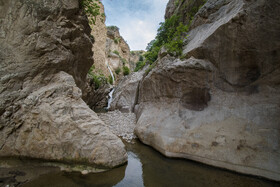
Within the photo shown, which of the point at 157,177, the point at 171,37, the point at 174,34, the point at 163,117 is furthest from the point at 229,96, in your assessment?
the point at 171,37

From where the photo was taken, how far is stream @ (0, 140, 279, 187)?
9.33 feet

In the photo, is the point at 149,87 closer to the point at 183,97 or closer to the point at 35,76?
the point at 183,97

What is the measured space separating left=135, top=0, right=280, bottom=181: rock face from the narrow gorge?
2cm

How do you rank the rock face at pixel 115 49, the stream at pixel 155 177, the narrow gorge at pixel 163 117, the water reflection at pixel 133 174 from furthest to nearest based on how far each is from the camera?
the rock face at pixel 115 49 < the narrow gorge at pixel 163 117 < the water reflection at pixel 133 174 < the stream at pixel 155 177

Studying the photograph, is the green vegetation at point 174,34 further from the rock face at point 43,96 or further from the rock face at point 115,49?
the rock face at point 115,49

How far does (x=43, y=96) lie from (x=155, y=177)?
3482 millimetres

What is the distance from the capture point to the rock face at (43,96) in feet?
11.1

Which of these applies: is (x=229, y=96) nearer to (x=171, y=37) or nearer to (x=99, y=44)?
(x=171, y=37)

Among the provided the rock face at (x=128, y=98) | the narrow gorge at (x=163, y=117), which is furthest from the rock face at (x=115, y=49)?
the narrow gorge at (x=163, y=117)

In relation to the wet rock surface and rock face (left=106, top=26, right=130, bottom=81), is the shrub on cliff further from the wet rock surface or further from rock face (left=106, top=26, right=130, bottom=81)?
rock face (left=106, top=26, right=130, bottom=81)

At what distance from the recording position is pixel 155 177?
3.21 m

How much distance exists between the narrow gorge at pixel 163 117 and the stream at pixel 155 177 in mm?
21

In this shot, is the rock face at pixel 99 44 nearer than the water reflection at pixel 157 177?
No

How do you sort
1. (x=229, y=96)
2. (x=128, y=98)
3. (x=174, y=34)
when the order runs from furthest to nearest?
(x=128, y=98), (x=174, y=34), (x=229, y=96)
